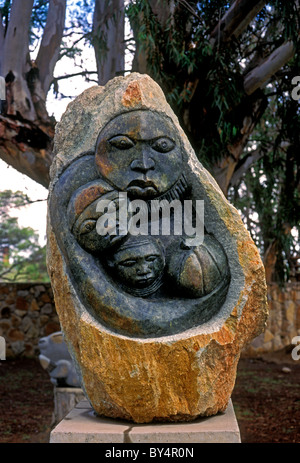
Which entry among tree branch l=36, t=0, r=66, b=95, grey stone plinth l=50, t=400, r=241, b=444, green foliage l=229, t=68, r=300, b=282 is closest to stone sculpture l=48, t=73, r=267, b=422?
grey stone plinth l=50, t=400, r=241, b=444

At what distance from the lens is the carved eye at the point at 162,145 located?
3465 mm

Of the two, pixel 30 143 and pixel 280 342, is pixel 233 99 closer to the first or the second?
pixel 30 143

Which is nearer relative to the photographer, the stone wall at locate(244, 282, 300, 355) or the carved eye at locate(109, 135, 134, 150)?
the carved eye at locate(109, 135, 134, 150)

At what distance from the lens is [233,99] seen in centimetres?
639

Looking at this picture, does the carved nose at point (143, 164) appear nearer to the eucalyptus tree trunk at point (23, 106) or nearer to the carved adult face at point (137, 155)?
the carved adult face at point (137, 155)

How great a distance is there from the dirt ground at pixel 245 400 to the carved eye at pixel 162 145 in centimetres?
394

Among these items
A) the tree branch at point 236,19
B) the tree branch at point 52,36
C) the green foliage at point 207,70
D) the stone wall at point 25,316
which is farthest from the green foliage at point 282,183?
the stone wall at point 25,316

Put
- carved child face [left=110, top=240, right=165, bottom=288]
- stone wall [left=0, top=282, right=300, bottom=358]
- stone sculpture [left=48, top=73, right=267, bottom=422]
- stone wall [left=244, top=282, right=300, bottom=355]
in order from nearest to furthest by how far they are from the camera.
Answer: stone sculpture [left=48, top=73, right=267, bottom=422] < carved child face [left=110, top=240, right=165, bottom=288] < stone wall [left=0, top=282, right=300, bottom=358] < stone wall [left=244, top=282, right=300, bottom=355]

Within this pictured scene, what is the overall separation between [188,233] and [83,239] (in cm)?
67

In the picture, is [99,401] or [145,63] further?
[145,63]

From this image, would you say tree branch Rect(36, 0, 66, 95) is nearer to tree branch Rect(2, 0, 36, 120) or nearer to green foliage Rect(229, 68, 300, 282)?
tree branch Rect(2, 0, 36, 120)

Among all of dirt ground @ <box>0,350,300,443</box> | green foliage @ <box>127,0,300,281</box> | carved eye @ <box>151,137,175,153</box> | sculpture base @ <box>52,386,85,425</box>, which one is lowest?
dirt ground @ <box>0,350,300,443</box>

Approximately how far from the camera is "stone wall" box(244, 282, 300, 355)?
1055cm
